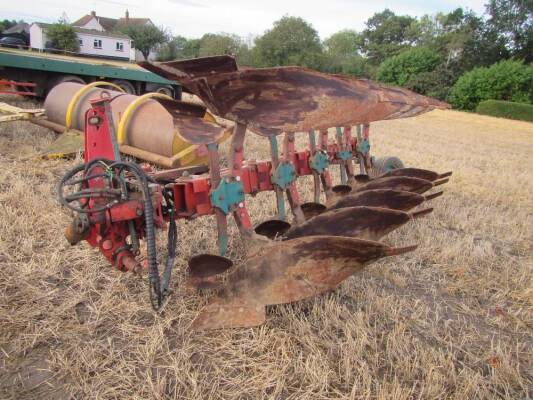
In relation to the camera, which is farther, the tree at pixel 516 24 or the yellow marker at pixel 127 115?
the tree at pixel 516 24

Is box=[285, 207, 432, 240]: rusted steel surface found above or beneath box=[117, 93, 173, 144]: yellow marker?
beneath

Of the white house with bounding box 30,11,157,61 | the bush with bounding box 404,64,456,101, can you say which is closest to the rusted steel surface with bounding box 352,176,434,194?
the bush with bounding box 404,64,456,101

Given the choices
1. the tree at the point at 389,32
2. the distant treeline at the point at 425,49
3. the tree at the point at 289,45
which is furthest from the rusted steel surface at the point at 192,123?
the tree at the point at 389,32

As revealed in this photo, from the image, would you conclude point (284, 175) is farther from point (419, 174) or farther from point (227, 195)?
point (419, 174)

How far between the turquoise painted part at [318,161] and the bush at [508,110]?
2576 centimetres

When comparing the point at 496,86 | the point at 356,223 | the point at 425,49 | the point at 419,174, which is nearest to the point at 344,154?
the point at 419,174

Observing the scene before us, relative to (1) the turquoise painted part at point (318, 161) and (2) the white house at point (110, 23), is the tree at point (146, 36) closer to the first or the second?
(2) the white house at point (110, 23)

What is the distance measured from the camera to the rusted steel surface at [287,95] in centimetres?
174

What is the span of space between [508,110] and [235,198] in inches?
1078

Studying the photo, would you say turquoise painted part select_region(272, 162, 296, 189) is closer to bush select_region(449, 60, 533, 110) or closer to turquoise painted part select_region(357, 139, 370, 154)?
turquoise painted part select_region(357, 139, 370, 154)

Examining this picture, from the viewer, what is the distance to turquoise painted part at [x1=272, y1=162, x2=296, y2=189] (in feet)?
8.95

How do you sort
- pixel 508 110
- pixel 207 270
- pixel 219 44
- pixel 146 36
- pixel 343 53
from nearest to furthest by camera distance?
pixel 207 270, pixel 508 110, pixel 219 44, pixel 146 36, pixel 343 53

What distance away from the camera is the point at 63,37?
41.8m

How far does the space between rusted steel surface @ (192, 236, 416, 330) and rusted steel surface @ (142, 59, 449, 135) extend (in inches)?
22.0
